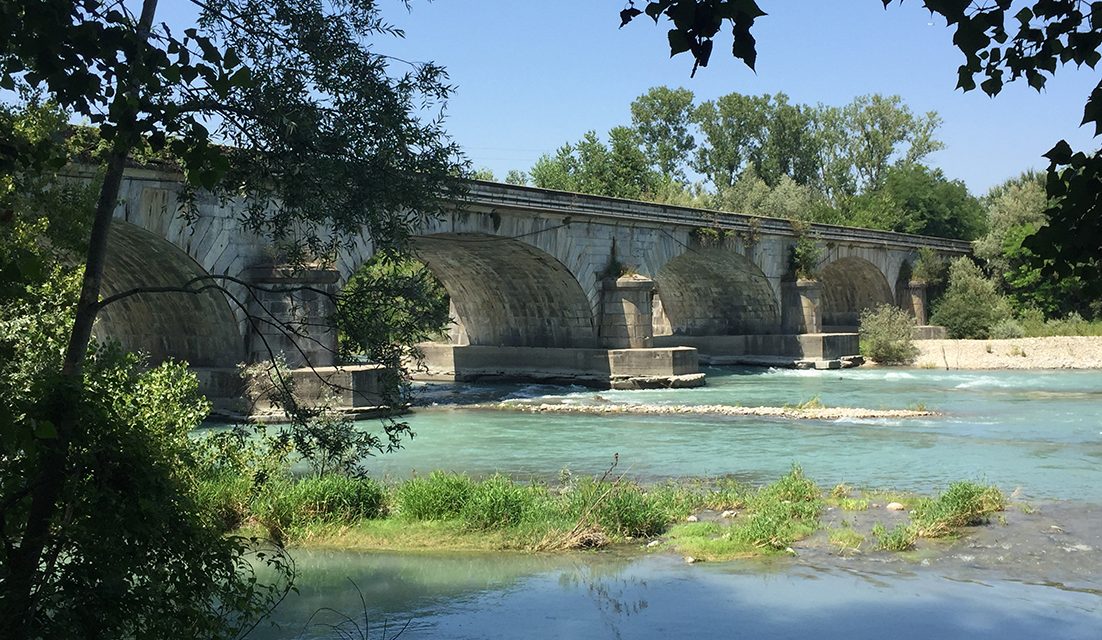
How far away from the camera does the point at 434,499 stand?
40.6 feet

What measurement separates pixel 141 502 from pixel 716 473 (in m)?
11.9

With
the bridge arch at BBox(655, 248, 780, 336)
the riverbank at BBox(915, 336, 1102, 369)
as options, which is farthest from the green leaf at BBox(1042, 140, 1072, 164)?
the riverbank at BBox(915, 336, 1102, 369)

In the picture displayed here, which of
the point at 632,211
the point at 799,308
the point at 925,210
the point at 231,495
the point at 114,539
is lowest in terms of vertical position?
the point at 231,495

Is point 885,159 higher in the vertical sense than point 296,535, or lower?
higher

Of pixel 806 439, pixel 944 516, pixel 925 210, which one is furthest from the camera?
pixel 925 210

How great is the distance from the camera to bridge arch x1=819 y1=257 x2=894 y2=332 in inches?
2183

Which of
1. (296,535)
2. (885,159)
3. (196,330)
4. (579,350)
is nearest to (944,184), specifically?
(885,159)

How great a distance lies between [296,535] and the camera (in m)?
11.6

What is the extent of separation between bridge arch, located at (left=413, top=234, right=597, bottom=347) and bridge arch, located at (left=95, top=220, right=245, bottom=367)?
8.35 meters

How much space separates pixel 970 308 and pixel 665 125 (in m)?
37.6

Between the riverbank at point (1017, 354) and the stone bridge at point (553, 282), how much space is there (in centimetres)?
314

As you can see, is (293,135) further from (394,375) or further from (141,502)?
(141,502)

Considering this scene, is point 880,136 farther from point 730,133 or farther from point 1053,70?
point 1053,70

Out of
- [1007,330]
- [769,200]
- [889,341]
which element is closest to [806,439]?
[889,341]
